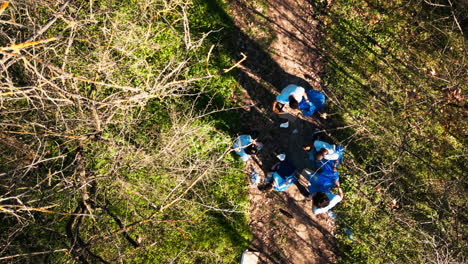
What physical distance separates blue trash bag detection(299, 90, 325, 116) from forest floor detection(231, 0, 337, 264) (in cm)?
51

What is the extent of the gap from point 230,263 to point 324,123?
367 cm

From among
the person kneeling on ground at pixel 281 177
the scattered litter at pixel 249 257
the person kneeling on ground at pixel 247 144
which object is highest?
the person kneeling on ground at pixel 247 144

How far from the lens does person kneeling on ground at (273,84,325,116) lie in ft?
19.4

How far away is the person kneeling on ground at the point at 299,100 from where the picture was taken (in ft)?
19.4

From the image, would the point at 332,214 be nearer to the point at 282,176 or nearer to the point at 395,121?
the point at 282,176

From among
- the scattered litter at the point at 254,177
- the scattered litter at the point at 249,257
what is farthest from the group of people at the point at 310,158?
the scattered litter at the point at 249,257

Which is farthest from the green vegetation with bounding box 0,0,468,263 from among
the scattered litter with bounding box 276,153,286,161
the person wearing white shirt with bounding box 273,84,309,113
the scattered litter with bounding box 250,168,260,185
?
the person wearing white shirt with bounding box 273,84,309,113

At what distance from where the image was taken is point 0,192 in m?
4.68

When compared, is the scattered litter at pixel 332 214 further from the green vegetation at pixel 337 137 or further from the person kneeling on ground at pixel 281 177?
the person kneeling on ground at pixel 281 177

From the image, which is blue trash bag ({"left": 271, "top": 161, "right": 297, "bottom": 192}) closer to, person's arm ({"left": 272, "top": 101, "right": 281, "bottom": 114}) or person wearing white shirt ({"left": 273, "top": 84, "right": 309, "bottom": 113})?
person's arm ({"left": 272, "top": 101, "right": 281, "bottom": 114})

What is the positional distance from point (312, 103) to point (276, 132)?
984 millimetres

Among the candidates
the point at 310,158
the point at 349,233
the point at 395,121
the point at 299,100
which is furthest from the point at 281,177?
the point at 395,121

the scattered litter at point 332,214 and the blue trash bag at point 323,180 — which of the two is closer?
the blue trash bag at point 323,180

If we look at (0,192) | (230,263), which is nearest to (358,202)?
(230,263)
